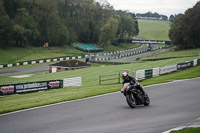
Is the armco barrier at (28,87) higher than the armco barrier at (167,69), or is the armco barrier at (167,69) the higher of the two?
the armco barrier at (167,69)

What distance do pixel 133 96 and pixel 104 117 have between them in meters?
2.93

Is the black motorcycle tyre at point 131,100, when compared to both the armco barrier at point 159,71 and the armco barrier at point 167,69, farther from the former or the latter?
the armco barrier at point 167,69

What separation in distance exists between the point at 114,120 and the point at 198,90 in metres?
12.0

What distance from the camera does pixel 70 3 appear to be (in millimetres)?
119375

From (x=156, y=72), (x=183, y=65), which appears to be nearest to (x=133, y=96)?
(x=156, y=72)

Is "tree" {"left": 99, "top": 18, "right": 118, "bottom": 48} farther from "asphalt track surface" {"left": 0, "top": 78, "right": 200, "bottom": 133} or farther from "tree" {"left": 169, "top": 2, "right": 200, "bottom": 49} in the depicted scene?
"asphalt track surface" {"left": 0, "top": 78, "right": 200, "bottom": 133}

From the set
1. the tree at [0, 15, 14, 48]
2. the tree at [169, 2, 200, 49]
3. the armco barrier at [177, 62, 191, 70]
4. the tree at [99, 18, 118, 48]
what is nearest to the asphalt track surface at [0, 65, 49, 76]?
the tree at [0, 15, 14, 48]

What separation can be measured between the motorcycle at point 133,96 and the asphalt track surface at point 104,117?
362 millimetres

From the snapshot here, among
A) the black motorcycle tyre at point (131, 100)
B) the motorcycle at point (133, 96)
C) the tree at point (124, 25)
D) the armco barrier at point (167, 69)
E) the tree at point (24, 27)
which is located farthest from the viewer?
the tree at point (124, 25)

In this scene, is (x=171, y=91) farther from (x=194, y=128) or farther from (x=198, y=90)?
(x=194, y=128)

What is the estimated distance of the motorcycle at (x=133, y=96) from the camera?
15672mm

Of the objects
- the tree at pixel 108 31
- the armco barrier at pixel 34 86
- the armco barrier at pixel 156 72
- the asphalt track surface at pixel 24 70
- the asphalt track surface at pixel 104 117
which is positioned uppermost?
the tree at pixel 108 31

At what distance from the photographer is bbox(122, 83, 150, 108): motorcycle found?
1567cm

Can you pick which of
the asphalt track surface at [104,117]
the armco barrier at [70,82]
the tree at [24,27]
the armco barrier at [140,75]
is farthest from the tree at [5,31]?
the asphalt track surface at [104,117]
